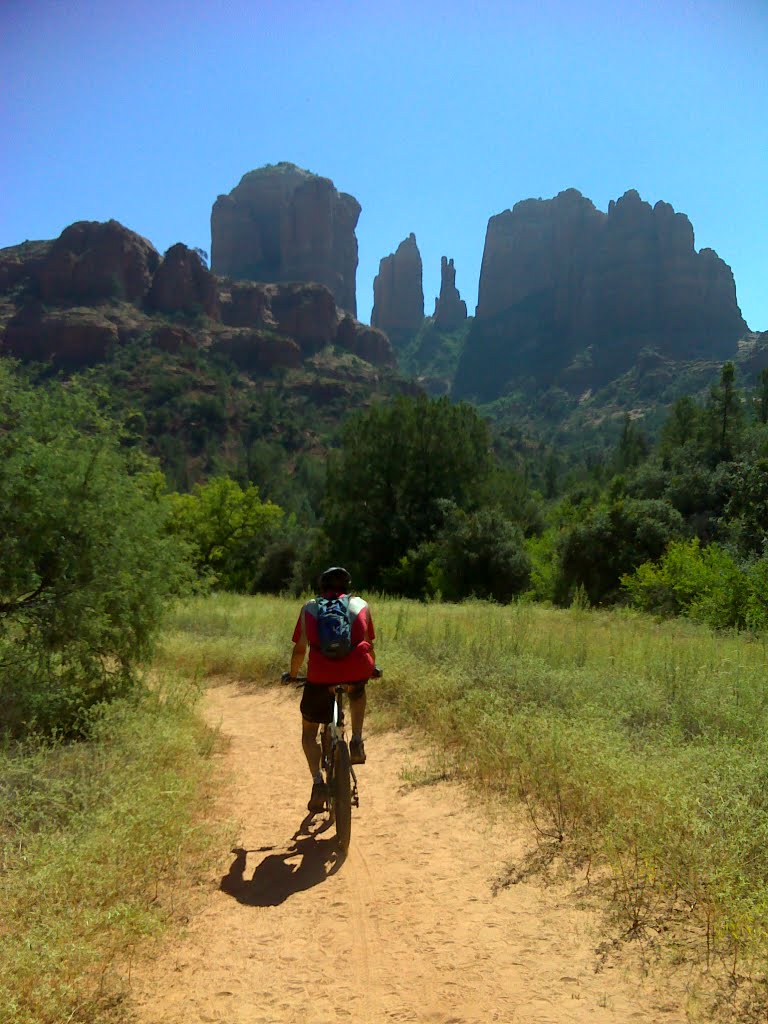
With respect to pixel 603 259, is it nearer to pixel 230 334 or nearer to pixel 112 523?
pixel 230 334

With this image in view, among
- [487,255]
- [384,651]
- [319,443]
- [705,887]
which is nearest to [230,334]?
[319,443]

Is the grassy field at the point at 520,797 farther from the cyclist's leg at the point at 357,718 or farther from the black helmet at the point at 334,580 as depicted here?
the black helmet at the point at 334,580

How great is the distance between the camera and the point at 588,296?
15075 centimetres

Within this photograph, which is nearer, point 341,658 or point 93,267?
point 341,658

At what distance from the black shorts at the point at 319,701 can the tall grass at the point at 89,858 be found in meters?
1.00

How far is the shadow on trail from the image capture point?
387 cm

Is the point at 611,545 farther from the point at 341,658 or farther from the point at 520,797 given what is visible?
the point at 341,658

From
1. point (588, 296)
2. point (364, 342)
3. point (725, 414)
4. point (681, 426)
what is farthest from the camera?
point (588, 296)

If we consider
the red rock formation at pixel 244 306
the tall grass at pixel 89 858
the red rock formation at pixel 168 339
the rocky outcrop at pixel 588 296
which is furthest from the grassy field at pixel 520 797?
the rocky outcrop at pixel 588 296

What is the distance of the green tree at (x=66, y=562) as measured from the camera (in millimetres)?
5891

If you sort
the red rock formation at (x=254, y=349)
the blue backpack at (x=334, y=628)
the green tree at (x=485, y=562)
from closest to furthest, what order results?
the blue backpack at (x=334, y=628) < the green tree at (x=485, y=562) < the red rock formation at (x=254, y=349)

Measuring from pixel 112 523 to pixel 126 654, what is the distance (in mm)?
1512

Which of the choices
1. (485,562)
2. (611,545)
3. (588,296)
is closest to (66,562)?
(611,545)

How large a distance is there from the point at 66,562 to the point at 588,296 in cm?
16056
